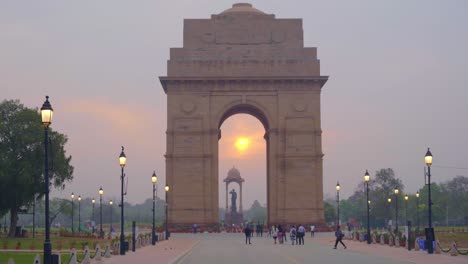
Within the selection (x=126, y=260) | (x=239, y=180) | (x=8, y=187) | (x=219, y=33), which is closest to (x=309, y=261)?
(x=126, y=260)

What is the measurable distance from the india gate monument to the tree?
46.6 feet

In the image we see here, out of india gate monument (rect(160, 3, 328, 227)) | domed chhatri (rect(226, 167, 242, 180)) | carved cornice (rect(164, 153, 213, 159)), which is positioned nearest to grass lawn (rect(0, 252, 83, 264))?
india gate monument (rect(160, 3, 328, 227))

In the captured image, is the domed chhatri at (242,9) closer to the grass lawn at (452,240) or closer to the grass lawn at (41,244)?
the grass lawn at (452,240)

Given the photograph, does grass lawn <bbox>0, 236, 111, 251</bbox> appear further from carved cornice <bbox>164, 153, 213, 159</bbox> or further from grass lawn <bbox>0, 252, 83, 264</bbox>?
carved cornice <bbox>164, 153, 213, 159</bbox>

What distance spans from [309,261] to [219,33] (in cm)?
5073

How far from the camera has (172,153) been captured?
78.6 metres

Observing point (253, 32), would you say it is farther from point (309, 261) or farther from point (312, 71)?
point (309, 261)

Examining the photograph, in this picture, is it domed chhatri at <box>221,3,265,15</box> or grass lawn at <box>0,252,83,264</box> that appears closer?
grass lawn at <box>0,252,83,264</box>

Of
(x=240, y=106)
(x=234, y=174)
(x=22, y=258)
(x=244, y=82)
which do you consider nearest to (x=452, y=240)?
(x=244, y=82)

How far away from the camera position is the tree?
2499 inches

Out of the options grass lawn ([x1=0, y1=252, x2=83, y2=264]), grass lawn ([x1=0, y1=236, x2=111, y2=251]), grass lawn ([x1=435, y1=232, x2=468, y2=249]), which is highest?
grass lawn ([x1=0, y1=236, x2=111, y2=251])

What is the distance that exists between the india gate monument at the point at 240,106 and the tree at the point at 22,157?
46.6ft

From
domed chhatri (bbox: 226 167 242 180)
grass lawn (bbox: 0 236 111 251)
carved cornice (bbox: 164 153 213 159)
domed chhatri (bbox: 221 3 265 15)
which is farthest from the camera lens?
domed chhatri (bbox: 226 167 242 180)

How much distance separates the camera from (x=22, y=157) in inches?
2591
